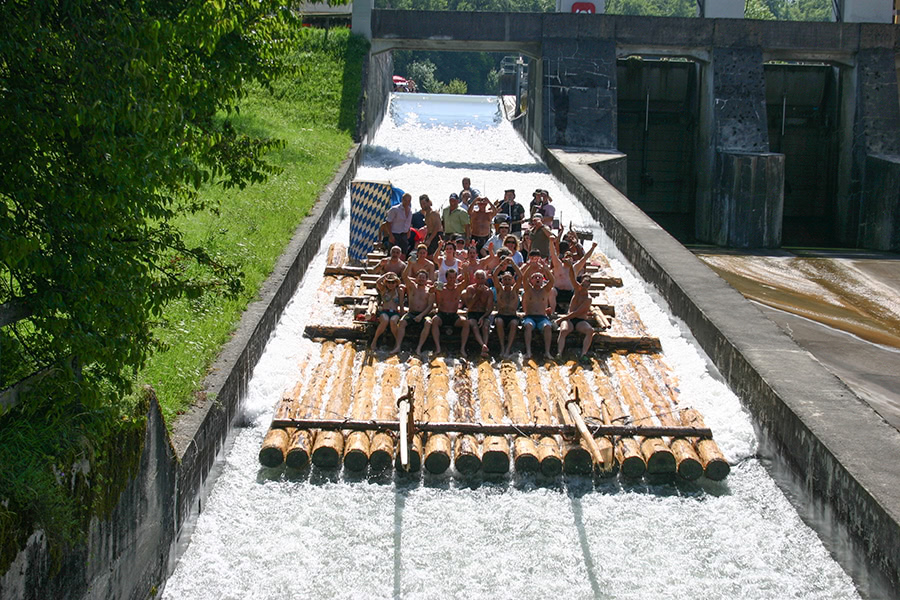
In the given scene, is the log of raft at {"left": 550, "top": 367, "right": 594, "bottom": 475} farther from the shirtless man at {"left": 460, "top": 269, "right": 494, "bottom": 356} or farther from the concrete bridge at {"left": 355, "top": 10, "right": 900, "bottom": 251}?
the concrete bridge at {"left": 355, "top": 10, "right": 900, "bottom": 251}

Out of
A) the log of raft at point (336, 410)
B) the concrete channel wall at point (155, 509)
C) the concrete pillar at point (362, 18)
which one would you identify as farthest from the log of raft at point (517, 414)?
the concrete pillar at point (362, 18)

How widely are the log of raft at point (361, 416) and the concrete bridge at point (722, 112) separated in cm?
1646

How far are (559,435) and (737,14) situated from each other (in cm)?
2659

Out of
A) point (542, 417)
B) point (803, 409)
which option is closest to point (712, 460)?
point (803, 409)

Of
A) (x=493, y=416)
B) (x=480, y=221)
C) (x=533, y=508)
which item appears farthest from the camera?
(x=480, y=221)

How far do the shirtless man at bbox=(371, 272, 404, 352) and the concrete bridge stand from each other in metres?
15.2

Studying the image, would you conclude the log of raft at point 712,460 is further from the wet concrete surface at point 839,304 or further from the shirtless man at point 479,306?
the shirtless man at point 479,306

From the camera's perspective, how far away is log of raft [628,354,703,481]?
9.55 metres

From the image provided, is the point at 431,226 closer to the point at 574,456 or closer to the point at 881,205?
the point at 574,456

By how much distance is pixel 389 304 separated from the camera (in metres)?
12.5

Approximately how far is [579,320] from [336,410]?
3614mm

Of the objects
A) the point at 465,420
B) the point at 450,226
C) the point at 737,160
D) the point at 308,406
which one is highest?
the point at 737,160

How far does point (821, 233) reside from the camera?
30.9 metres

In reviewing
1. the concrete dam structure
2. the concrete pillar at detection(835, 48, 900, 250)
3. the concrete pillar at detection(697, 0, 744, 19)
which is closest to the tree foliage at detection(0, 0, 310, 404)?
the concrete dam structure
